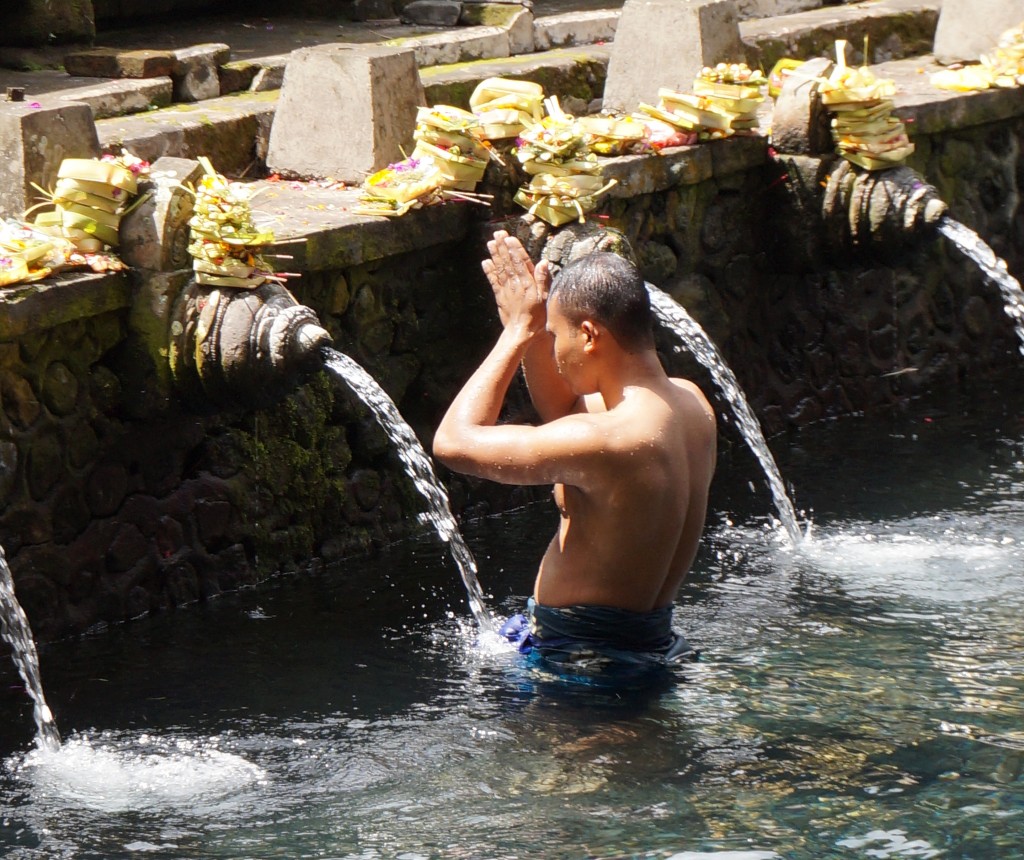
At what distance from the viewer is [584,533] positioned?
4898mm

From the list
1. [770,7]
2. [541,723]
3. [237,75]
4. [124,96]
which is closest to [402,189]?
[124,96]

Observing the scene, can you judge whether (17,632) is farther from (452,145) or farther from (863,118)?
(863,118)

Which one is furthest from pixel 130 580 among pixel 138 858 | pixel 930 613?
pixel 930 613

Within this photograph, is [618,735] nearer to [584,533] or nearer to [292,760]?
[584,533]

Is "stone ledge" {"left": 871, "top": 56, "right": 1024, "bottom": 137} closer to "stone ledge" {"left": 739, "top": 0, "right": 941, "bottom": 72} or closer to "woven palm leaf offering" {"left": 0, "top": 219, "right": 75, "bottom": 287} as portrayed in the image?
"stone ledge" {"left": 739, "top": 0, "right": 941, "bottom": 72}

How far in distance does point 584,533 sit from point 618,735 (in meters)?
0.58

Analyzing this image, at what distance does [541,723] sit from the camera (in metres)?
4.96

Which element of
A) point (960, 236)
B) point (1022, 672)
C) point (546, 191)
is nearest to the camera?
point (1022, 672)

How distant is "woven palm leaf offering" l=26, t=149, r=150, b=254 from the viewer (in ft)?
19.6

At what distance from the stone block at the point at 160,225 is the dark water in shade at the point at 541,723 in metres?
1.37

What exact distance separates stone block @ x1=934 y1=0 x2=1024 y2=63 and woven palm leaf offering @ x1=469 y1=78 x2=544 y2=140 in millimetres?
4085

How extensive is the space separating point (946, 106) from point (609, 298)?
5399mm

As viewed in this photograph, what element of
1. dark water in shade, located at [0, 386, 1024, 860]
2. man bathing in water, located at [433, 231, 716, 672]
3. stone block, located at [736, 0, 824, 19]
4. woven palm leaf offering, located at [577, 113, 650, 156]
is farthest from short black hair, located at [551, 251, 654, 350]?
stone block, located at [736, 0, 824, 19]

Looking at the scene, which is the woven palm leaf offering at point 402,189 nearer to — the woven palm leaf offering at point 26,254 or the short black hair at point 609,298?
the woven palm leaf offering at point 26,254
